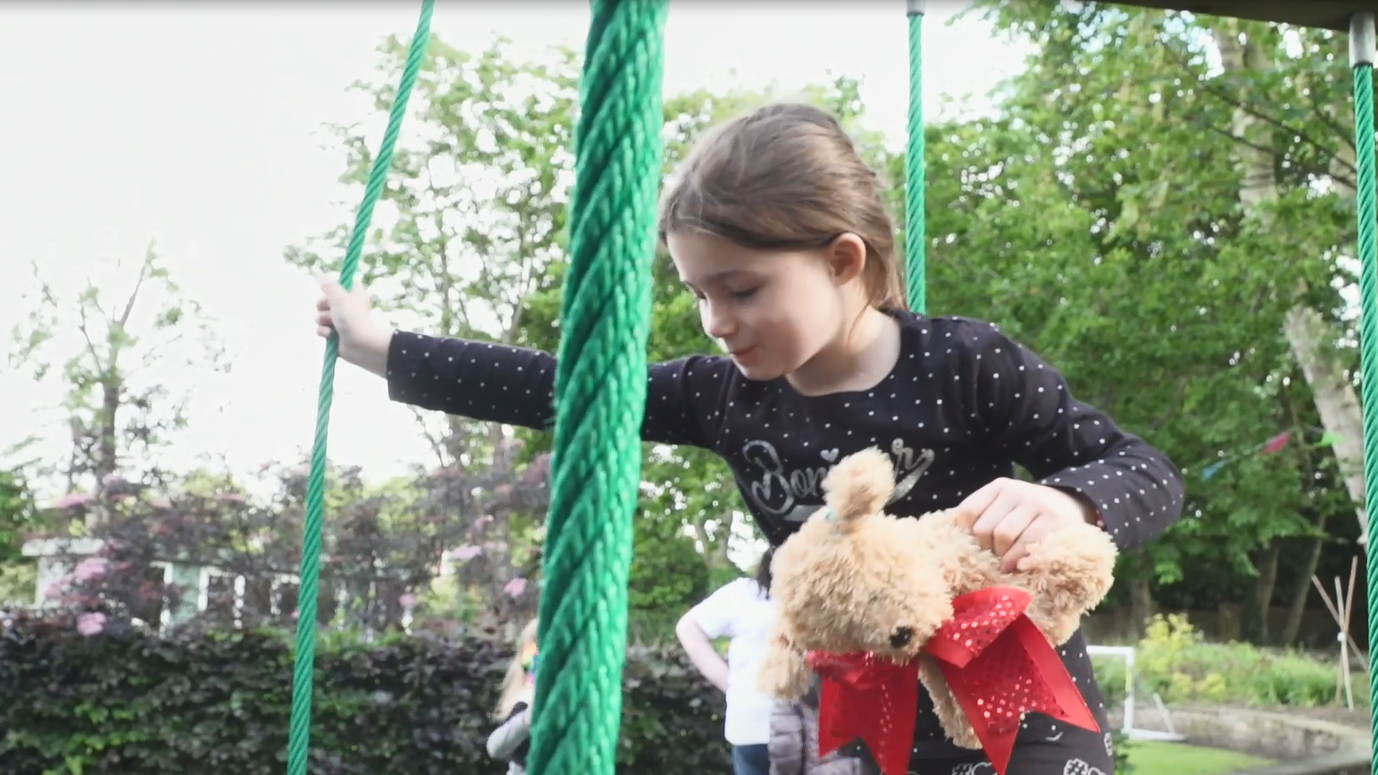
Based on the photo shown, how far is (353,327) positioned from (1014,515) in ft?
2.47

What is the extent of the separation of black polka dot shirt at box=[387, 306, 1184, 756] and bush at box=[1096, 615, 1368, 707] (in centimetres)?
625

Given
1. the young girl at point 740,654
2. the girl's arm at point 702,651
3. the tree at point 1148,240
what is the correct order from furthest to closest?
the tree at point 1148,240 → the girl's arm at point 702,651 → the young girl at point 740,654

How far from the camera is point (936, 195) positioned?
7.09 m

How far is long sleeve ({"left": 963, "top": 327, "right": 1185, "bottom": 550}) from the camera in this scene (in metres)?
1.02

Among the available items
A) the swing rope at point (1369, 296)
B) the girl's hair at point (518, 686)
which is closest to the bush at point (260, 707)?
the girl's hair at point (518, 686)

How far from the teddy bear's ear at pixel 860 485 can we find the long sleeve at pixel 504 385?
0.43 m

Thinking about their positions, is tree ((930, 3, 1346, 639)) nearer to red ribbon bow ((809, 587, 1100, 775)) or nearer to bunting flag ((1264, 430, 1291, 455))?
bunting flag ((1264, 430, 1291, 455))

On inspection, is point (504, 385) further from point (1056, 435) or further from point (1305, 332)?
point (1305, 332)

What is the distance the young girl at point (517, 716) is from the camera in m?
3.25

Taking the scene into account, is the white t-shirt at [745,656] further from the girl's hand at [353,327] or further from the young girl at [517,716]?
the girl's hand at [353,327]

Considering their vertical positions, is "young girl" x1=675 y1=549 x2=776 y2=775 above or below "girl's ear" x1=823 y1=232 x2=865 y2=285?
below

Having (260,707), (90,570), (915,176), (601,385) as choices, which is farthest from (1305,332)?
(601,385)

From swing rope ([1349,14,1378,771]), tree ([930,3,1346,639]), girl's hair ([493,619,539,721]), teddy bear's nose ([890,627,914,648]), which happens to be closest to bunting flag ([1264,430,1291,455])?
tree ([930,3,1346,639])

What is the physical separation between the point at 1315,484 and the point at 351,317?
9889 millimetres
